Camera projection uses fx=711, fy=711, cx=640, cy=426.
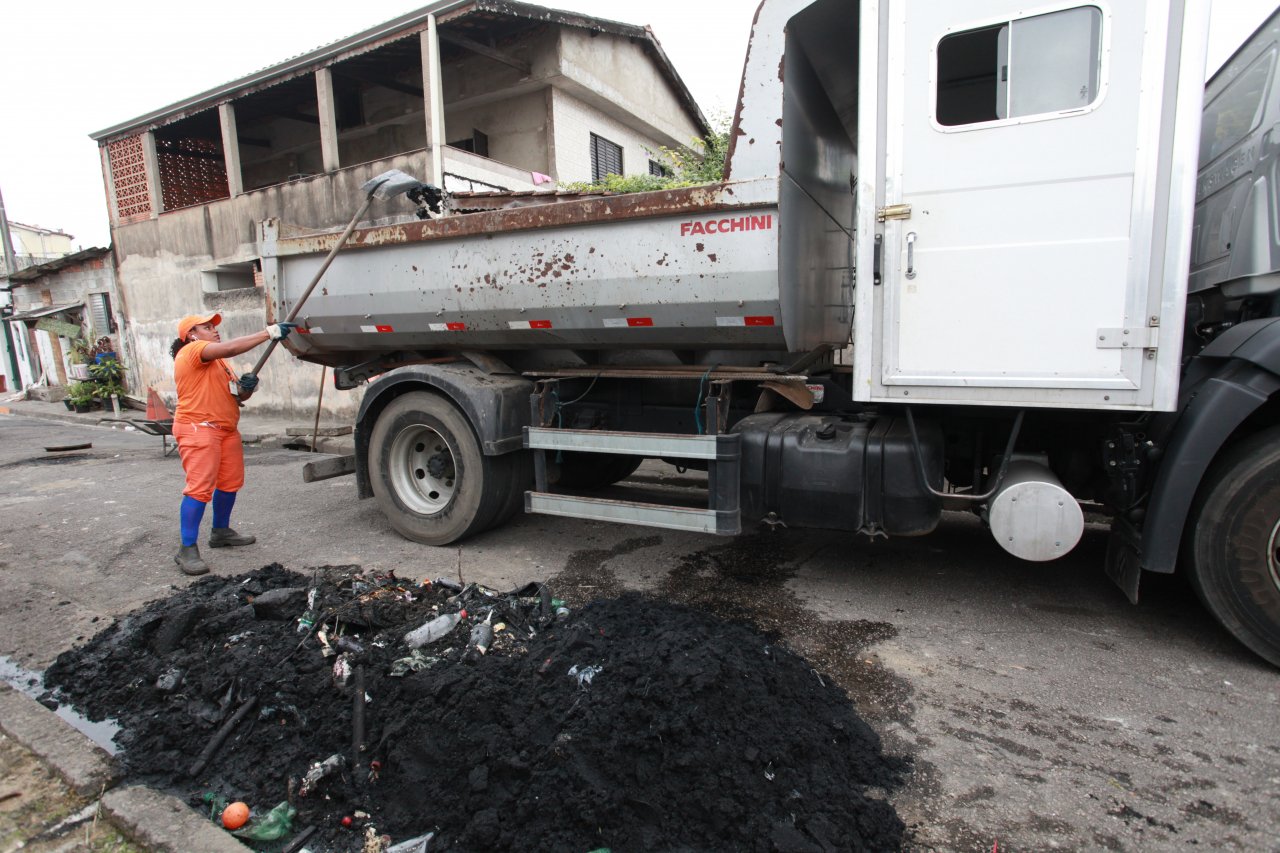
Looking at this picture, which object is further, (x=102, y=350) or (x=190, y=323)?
(x=102, y=350)

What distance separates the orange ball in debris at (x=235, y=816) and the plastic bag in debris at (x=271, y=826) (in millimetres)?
20

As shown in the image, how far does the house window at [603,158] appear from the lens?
43.4ft

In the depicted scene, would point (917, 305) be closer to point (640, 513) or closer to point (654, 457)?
point (654, 457)

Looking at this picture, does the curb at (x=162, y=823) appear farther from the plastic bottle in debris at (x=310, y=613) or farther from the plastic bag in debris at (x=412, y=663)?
the plastic bottle in debris at (x=310, y=613)

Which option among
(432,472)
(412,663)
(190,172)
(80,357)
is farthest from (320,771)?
(80,357)

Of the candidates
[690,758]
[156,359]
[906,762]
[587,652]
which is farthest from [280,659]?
[156,359]

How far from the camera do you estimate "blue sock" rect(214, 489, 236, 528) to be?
4.84 metres

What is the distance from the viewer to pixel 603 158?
13.5 meters

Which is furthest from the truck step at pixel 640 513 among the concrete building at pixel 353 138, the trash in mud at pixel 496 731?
the concrete building at pixel 353 138

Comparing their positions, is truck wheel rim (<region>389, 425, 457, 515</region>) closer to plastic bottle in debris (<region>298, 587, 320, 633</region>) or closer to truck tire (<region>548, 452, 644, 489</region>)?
truck tire (<region>548, 452, 644, 489</region>)

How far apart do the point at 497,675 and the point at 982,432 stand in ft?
8.52

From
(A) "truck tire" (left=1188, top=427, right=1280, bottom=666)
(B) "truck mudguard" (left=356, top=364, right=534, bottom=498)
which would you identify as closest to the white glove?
(B) "truck mudguard" (left=356, top=364, right=534, bottom=498)

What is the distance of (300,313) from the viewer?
197 inches

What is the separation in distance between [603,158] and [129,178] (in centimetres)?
985
